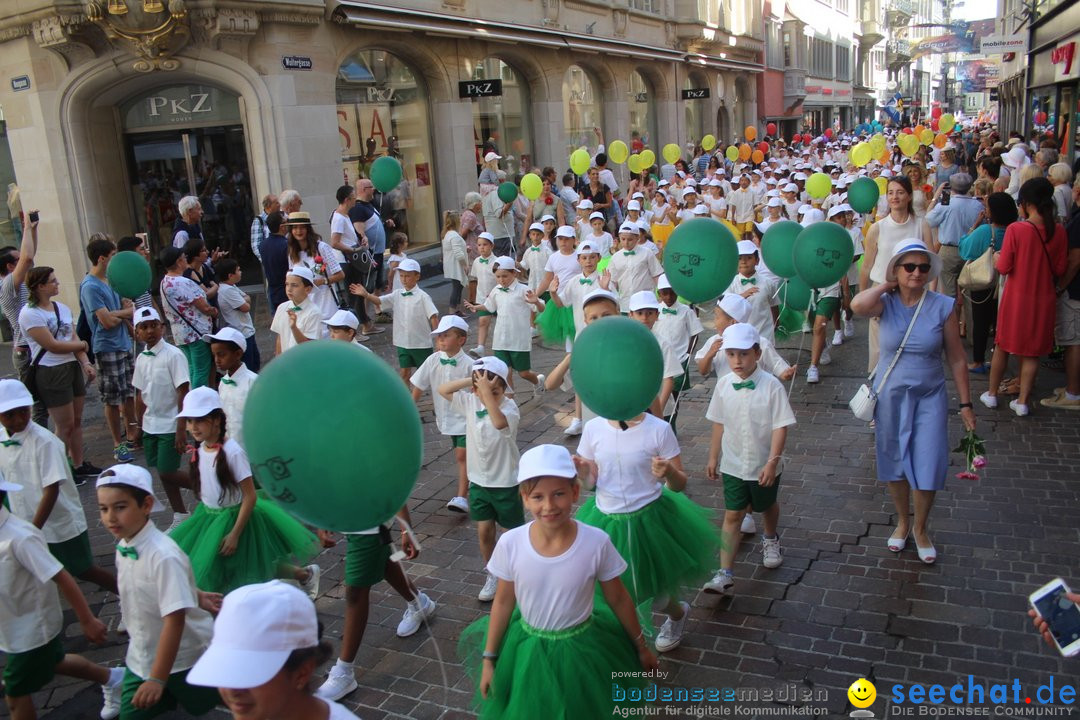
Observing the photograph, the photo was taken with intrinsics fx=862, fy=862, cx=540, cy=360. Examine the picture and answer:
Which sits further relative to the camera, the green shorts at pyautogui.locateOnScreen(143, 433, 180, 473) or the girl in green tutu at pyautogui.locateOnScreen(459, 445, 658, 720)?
the green shorts at pyautogui.locateOnScreen(143, 433, 180, 473)

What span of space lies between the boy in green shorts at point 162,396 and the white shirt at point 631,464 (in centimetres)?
336

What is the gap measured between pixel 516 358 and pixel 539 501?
5.23 meters

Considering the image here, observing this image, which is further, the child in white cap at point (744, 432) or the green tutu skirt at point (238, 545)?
the child in white cap at point (744, 432)

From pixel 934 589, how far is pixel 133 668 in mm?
4340

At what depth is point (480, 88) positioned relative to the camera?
17406 millimetres

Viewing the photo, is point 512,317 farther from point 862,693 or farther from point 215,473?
point 862,693

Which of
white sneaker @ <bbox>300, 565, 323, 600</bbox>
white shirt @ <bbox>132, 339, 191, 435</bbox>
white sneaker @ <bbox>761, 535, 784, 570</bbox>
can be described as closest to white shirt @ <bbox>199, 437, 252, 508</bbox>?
white sneaker @ <bbox>300, 565, 323, 600</bbox>

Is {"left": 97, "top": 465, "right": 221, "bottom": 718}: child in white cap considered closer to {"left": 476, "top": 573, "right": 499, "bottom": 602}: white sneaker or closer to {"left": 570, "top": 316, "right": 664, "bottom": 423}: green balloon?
{"left": 476, "top": 573, "right": 499, "bottom": 602}: white sneaker

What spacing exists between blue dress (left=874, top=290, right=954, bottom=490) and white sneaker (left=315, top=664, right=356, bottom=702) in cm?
345

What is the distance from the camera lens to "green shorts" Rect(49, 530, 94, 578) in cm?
498

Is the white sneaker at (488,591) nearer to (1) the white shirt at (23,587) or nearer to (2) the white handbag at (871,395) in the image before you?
(1) the white shirt at (23,587)

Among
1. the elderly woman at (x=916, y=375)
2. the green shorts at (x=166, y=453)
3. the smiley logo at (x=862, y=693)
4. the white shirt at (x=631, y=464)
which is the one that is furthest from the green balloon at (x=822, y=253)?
the green shorts at (x=166, y=453)

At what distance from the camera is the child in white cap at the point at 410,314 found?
8227 millimetres

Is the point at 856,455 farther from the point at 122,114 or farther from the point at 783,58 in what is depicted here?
the point at 783,58
